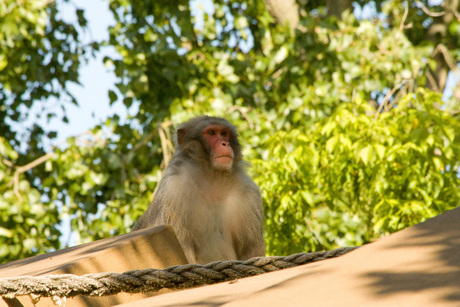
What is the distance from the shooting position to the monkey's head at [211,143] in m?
4.92

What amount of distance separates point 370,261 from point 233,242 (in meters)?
3.46

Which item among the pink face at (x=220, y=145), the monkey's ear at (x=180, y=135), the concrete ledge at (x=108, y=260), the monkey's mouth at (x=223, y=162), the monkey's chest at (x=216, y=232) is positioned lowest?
the monkey's chest at (x=216, y=232)

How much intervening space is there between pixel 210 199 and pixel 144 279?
9.32ft

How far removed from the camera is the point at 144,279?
6.79 feet

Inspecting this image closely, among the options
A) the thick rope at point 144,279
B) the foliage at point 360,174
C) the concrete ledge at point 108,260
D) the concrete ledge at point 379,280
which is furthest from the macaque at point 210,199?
the concrete ledge at point 379,280

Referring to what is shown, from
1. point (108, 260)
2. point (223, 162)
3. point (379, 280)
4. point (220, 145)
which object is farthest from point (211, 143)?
point (379, 280)

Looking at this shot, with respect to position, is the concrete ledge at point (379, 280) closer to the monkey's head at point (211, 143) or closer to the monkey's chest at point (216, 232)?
the monkey's chest at point (216, 232)

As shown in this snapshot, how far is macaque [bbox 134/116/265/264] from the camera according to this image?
4.68m

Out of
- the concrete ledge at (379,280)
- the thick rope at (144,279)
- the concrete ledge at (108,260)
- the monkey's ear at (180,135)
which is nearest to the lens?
the concrete ledge at (379,280)

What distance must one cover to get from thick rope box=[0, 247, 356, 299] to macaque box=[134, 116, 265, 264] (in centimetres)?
240

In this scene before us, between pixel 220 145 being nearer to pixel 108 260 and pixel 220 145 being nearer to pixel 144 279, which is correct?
pixel 108 260

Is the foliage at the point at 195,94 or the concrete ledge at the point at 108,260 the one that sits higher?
the foliage at the point at 195,94

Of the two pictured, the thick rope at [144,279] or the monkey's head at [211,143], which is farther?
the monkey's head at [211,143]

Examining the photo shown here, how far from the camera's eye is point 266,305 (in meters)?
1.40
